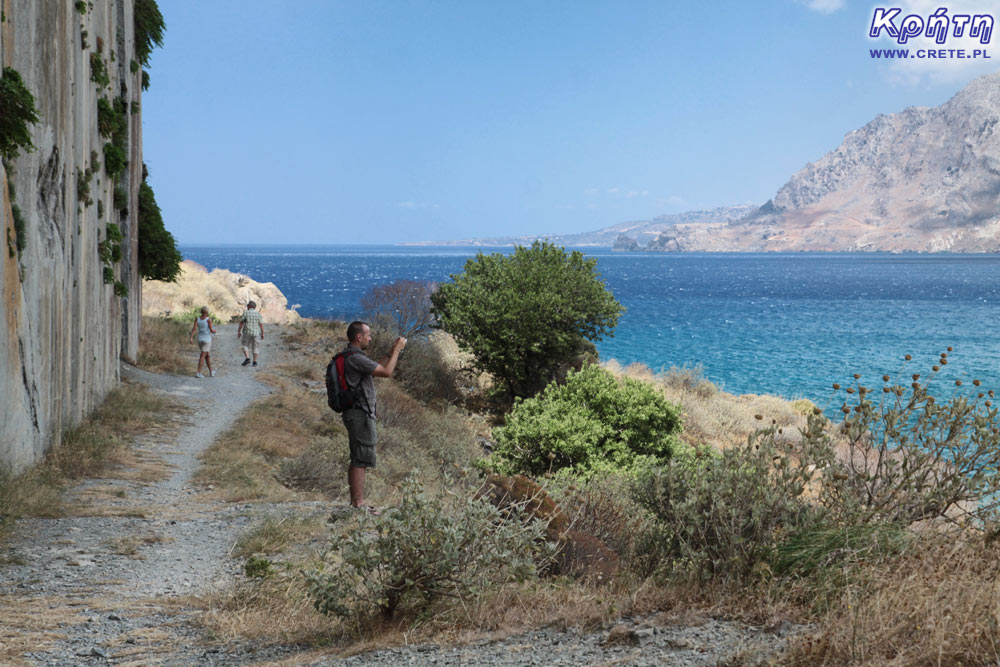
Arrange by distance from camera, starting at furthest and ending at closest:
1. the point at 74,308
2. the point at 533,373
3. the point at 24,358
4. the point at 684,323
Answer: the point at 684,323
the point at 533,373
the point at 74,308
the point at 24,358

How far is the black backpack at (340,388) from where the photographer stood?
8117 millimetres

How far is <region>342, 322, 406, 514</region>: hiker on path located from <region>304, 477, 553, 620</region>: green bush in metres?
3.05

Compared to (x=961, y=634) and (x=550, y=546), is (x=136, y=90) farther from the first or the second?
(x=961, y=634)

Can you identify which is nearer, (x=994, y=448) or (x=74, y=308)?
(x=994, y=448)

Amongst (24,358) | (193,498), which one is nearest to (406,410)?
(193,498)

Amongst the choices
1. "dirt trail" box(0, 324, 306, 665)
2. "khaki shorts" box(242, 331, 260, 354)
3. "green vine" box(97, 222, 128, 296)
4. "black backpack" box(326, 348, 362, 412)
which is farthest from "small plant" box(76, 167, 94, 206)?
"khaki shorts" box(242, 331, 260, 354)

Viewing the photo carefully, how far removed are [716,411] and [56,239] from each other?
20.3 meters

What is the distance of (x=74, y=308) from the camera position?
12.1 m

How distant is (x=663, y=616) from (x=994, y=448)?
2.63 meters

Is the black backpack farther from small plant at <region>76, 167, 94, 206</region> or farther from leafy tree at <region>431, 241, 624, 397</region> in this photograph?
leafy tree at <region>431, 241, 624, 397</region>

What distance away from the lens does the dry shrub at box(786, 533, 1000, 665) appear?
358 centimetres

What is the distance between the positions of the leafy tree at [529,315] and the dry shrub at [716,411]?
3103 mm

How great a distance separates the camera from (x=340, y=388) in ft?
26.7

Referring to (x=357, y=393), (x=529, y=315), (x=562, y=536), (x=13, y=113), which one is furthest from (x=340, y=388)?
(x=529, y=315)
